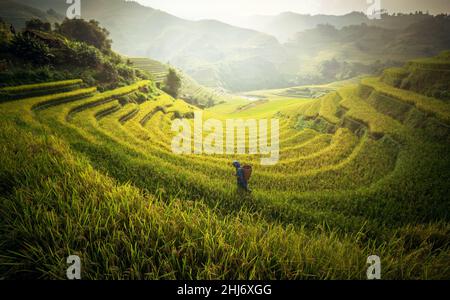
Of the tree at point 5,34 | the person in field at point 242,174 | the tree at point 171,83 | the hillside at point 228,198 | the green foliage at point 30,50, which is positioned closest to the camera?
the hillside at point 228,198

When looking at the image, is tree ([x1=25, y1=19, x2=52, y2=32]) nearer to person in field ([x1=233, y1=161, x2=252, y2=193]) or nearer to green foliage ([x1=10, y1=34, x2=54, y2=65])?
green foliage ([x1=10, y1=34, x2=54, y2=65])

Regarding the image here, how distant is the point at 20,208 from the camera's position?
2.89 meters

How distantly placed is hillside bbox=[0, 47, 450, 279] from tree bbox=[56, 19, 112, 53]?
1019 inches

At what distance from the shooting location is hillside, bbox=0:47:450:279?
2.37m

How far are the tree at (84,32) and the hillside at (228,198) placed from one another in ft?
84.9

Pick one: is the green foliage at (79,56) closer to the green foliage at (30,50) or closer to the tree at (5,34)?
the green foliage at (30,50)

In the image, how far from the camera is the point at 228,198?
5.70 meters

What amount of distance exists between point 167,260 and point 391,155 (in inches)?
419

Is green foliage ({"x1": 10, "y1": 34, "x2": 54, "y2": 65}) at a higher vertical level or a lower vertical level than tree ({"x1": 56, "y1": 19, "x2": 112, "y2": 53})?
lower

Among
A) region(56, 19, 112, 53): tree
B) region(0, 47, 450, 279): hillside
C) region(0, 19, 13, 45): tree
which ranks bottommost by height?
region(0, 47, 450, 279): hillside

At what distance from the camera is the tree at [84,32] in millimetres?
33625

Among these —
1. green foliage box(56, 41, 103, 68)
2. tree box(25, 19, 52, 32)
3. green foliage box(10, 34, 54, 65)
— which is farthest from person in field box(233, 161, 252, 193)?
tree box(25, 19, 52, 32)

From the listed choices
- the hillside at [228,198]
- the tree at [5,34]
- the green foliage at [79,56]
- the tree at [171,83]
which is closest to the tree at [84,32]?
the tree at [171,83]

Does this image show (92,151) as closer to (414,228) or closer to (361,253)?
(361,253)
